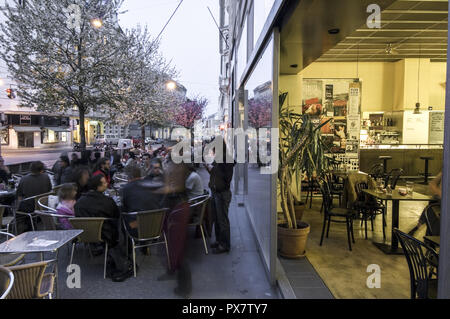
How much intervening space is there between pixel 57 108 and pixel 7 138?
2950 centimetres

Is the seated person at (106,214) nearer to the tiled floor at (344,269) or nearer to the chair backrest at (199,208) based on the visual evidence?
the chair backrest at (199,208)

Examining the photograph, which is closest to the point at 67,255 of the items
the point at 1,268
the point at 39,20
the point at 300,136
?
the point at 1,268

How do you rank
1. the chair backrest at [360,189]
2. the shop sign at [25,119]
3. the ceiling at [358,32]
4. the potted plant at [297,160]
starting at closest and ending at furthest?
1. the ceiling at [358,32]
2. the potted plant at [297,160]
3. the chair backrest at [360,189]
4. the shop sign at [25,119]

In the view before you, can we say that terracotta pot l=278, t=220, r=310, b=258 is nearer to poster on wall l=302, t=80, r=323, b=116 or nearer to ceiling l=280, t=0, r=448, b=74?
ceiling l=280, t=0, r=448, b=74

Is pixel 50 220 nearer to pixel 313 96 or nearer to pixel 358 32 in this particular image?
pixel 358 32

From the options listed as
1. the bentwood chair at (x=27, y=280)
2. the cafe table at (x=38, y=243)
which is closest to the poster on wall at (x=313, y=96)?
the cafe table at (x=38, y=243)

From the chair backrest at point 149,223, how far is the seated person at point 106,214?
1.17 ft

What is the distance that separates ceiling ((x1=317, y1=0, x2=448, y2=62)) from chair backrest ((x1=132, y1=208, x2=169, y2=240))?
16.1 ft

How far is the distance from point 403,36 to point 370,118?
526 centimetres

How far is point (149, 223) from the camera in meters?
4.33

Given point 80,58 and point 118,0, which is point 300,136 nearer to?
point 80,58

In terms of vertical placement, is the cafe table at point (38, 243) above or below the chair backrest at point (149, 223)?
above

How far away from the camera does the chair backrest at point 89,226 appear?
4.00 metres

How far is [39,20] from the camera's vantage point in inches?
394
